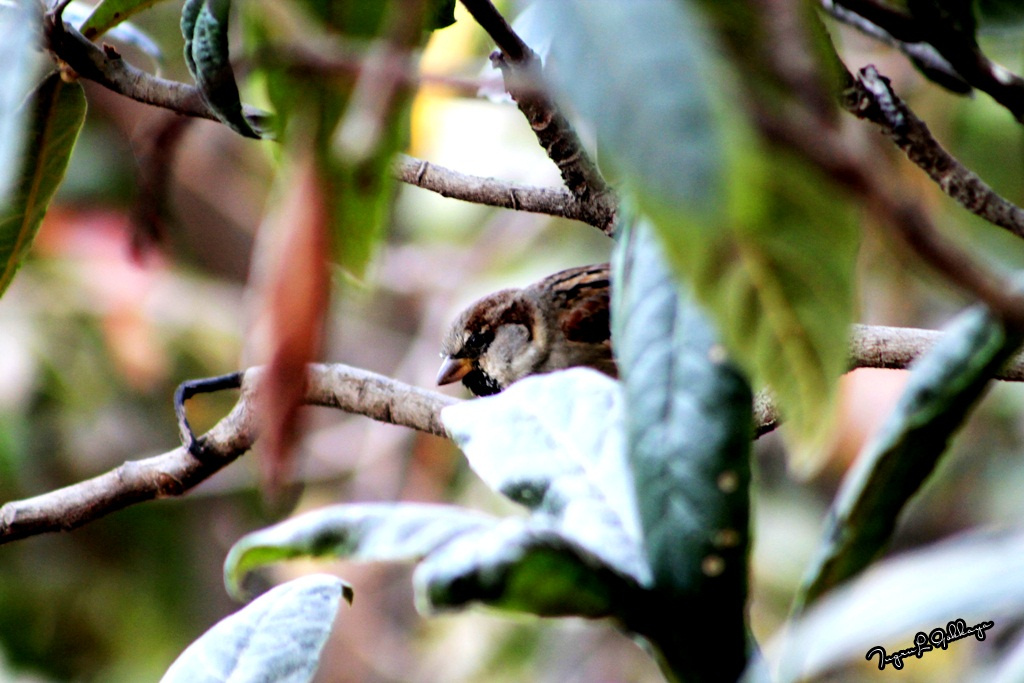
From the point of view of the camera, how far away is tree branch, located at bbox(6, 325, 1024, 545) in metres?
1.27

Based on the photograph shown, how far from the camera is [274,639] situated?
2.85 feet

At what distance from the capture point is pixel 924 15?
99 centimetres

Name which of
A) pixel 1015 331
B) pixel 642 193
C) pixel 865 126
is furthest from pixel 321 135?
pixel 865 126

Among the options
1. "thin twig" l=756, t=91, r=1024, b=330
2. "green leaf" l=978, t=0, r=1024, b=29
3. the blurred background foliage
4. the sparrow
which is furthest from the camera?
the blurred background foliage

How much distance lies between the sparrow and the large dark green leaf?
156cm

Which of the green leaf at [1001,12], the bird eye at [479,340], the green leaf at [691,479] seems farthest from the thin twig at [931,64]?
the bird eye at [479,340]

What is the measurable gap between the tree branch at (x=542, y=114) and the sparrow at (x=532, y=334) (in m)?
0.91

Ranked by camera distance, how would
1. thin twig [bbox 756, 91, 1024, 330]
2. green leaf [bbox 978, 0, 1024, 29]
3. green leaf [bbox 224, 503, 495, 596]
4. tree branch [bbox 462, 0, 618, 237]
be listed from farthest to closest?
green leaf [bbox 978, 0, 1024, 29] < tree branch [bbox 462, 0, 618, 237] < green leaf [bbox 224, 503, 495, 596] < thin twig [bbox 756, 91, 1024, 330]

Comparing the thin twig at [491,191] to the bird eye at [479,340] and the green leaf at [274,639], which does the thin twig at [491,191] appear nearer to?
the green leaf at [274,639]

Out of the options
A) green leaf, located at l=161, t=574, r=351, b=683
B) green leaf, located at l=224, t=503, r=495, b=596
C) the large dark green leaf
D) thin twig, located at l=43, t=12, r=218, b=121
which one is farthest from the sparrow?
the large dark green leaf

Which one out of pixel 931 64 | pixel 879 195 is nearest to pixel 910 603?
pixel 879 195

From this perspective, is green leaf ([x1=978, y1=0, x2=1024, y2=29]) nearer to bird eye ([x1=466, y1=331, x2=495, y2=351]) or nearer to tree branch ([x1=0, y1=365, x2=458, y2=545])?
tree branch ([x1=0, y1=365, x2=458, y2=545])

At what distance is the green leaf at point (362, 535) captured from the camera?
2.09 ft

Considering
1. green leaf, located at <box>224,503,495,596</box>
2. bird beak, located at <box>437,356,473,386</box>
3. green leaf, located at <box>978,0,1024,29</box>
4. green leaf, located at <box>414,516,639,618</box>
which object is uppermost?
green leaf, located at <box>978,0,1024,29</box>
